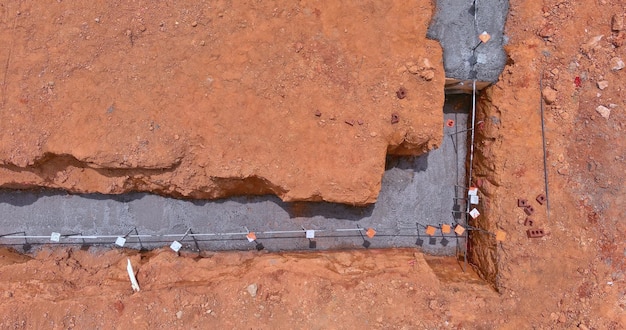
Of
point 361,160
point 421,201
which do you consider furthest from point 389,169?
Answer: point 361,160

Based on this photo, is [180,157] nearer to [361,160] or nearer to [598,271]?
[361,160]

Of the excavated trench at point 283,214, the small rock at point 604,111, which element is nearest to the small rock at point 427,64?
the excavated trench at point 283,214

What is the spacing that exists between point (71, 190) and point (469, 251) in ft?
17.0

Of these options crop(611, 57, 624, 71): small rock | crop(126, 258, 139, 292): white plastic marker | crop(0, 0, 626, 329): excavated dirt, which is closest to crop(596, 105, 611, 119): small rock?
crop(0, 0, 626, 329): excavated dirt

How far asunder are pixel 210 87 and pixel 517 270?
4077 millimetres

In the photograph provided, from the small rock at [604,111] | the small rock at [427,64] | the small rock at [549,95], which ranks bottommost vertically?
the small rock at [604,111]

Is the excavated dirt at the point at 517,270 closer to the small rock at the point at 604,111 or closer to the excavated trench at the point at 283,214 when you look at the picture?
the small rock at the point at 604,111

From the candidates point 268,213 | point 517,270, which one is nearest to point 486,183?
point 517,270

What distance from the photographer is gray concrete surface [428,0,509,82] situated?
4.56 metres

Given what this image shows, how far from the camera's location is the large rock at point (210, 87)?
167 inches

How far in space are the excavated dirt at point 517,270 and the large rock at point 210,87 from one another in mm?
1243

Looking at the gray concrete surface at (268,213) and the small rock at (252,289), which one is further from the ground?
the gray concrete surface at (268,213)

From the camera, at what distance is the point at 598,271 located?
4.41 meters

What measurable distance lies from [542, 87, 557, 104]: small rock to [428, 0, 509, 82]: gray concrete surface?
0.56 metres
